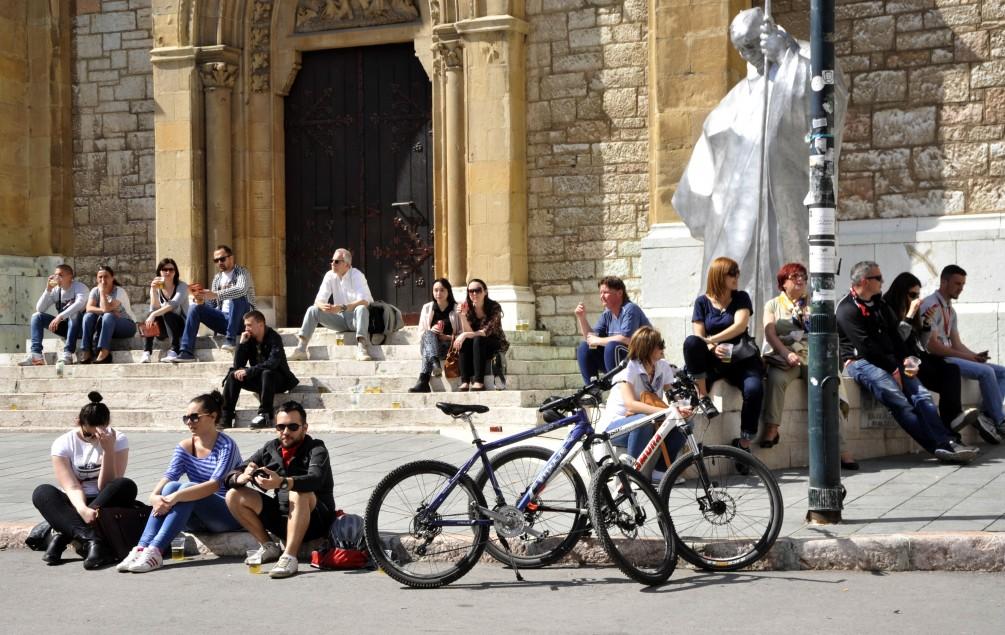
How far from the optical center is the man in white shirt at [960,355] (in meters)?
11.5

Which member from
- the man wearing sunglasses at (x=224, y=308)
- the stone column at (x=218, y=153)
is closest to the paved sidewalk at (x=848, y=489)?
the man wearing sunglasses at (x=224, y=308)

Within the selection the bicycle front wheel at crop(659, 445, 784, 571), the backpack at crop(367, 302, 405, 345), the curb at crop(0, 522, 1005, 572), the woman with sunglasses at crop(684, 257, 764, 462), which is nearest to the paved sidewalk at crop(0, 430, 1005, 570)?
the curb at crop(0, 522, 1005, 572)

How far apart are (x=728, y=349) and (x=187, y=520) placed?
3.85 meters

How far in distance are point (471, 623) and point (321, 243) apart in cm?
1188

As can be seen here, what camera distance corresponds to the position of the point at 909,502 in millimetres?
8602

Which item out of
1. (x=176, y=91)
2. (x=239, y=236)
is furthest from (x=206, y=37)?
(x=239, y=236)

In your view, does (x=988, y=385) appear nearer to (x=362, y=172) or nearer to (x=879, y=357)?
(x=879, y=357)

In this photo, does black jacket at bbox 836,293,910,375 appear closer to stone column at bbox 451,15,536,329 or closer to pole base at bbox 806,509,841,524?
pole base at bbox 806,509,841,524

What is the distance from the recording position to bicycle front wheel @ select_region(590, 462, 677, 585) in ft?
23.2

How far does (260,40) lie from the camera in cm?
1780

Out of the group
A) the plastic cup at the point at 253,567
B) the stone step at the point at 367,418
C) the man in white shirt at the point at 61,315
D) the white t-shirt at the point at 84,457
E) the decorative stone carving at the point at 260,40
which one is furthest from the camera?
the decorative stone carving at the point at 260,40

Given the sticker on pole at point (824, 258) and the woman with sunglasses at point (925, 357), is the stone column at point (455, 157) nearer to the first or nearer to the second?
the woman with sunglasses at point (925, 357)

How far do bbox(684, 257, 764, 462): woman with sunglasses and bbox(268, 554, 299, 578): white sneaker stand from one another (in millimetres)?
3338

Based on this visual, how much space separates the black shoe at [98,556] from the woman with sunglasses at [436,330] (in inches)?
221
